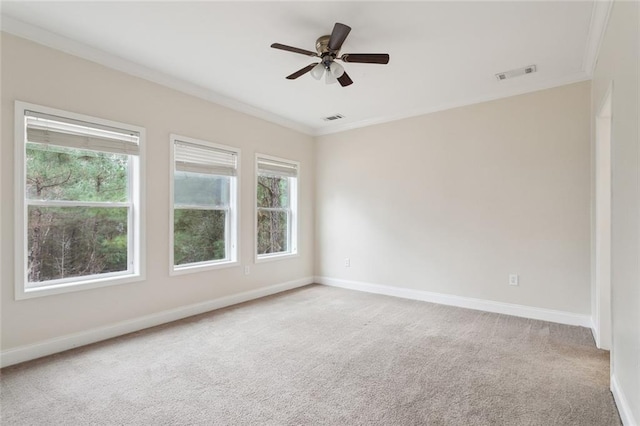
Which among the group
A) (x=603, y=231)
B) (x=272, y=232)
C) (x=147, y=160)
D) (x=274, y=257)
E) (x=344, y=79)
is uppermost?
(x=344, y=79)

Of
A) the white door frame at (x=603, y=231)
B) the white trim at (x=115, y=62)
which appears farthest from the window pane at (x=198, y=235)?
the white door frame at (x=603, y=231)

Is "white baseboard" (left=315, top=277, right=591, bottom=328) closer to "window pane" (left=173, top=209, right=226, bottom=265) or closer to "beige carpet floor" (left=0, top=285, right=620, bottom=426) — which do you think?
"beige carpet floor" (left=0, top=285, right=620, bottom=426)

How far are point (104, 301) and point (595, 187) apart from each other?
4971mm

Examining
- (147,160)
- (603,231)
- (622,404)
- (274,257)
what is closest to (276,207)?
(274,257)

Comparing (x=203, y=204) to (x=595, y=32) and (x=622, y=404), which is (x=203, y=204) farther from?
(x=595, y=32)

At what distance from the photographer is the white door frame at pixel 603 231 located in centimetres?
287

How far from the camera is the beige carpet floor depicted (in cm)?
194

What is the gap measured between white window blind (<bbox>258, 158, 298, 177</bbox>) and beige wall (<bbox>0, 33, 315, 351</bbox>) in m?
0.16

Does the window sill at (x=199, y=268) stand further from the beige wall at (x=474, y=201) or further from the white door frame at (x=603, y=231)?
the white door frame at (x=603, y=231)

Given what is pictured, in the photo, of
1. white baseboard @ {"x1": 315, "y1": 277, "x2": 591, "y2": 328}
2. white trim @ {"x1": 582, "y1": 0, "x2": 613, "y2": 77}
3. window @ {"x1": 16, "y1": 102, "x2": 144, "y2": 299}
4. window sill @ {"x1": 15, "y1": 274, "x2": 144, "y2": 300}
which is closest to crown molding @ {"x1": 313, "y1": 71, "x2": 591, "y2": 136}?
white trim @ {"x1": 582, "y1": 0, "x2": 613, "y2": 77}

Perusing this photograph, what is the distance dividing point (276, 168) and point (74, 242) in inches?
111

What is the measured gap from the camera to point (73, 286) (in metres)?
2.88

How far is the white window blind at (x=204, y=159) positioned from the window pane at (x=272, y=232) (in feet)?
2.97

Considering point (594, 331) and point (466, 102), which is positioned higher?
point (466, 102)
